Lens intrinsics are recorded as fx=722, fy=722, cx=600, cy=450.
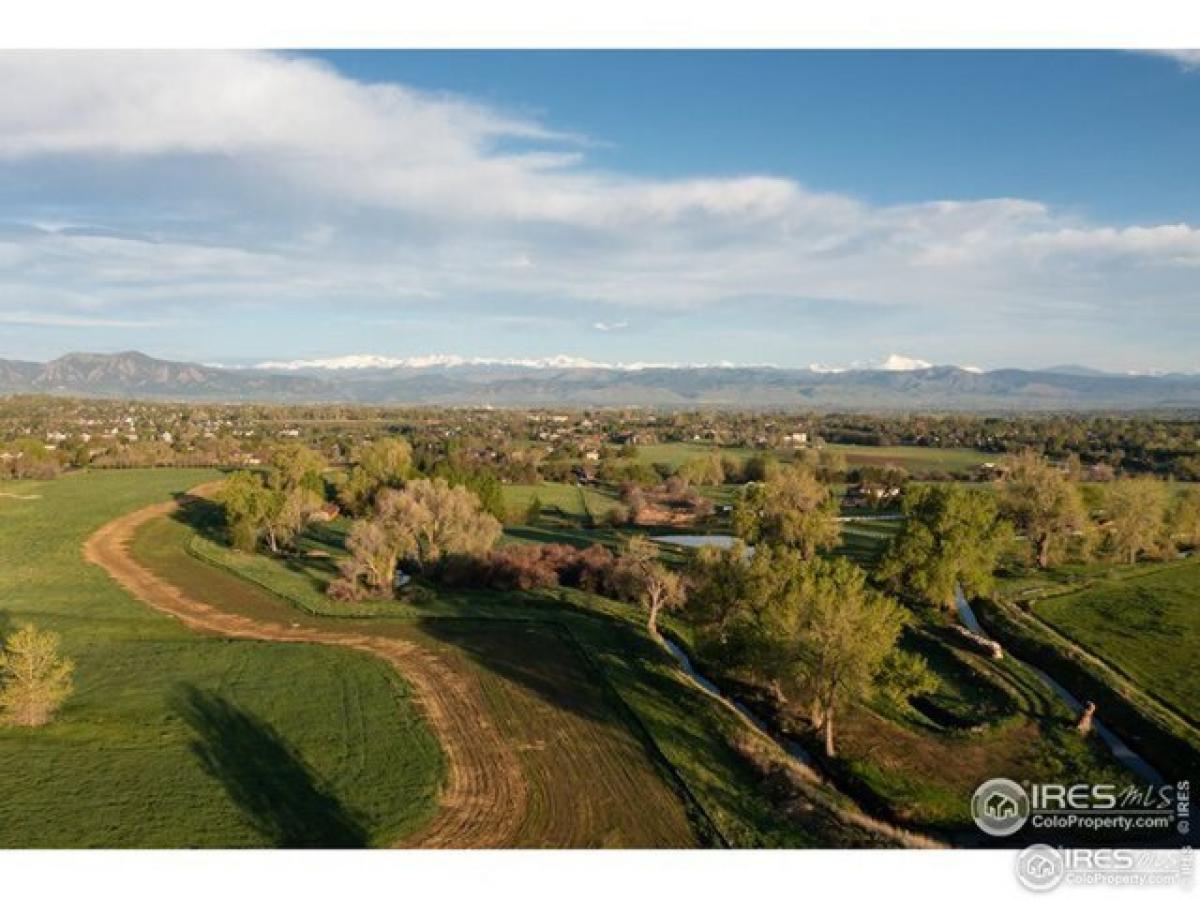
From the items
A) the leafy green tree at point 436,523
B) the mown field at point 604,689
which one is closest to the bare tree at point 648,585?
the mown field at point 604,689

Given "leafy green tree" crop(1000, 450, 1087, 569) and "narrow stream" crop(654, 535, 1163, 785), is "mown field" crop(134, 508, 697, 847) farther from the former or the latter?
"leafy green tree" crop(1000, 450, 1087, 569)

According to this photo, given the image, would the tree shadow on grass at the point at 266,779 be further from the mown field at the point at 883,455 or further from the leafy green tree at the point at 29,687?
the mown field at the point at 883,455

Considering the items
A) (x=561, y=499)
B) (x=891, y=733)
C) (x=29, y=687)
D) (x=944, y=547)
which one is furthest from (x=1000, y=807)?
(x=561, y=499)

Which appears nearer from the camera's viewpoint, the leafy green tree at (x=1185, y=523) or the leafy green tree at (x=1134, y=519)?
the leafy green tree at (x=1134, y=519)

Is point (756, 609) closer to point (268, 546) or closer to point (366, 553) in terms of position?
point (366, 553)

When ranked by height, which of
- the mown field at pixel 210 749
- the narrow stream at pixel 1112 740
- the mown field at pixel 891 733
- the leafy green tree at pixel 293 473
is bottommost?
the narrow stream at pixel 1112 740

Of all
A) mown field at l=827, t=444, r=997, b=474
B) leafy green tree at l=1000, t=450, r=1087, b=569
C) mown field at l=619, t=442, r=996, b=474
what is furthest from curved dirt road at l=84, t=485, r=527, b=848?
mown field at l=827, t=444, r=997, b=474

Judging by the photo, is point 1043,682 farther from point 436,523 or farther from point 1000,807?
point 436,523
